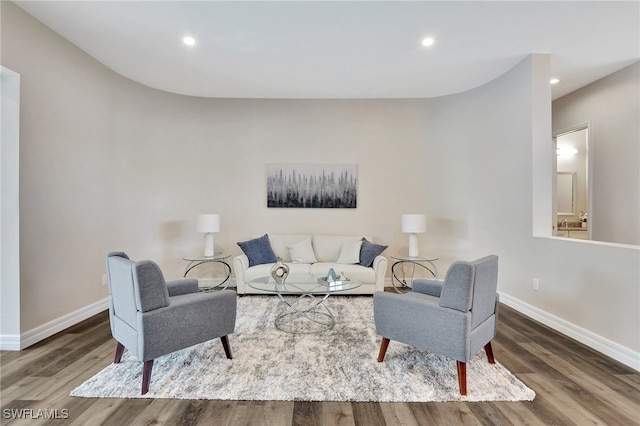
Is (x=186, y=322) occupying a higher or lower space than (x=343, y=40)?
lower

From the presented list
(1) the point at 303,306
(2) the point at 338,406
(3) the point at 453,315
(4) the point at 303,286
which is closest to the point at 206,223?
(1) the point at 303,306

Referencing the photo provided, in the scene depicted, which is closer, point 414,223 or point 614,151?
point 614,151

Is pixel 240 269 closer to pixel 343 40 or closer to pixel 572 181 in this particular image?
pixel 343 40

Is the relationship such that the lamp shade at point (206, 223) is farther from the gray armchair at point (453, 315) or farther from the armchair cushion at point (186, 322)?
the gray armchair at point (453, 315)

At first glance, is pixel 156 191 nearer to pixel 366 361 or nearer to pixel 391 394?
pixel 366 361

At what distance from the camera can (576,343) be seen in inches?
104

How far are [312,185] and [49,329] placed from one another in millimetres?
3591

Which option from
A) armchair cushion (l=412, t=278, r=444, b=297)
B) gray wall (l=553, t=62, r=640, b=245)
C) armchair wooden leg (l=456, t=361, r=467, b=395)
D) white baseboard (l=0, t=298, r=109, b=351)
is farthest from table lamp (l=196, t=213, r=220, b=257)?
gray wall (l=553, t=62, r=640, b=245)

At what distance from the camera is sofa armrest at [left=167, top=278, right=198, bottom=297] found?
2477 mm

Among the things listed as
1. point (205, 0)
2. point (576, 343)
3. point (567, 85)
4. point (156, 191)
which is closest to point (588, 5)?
point (567, 85)

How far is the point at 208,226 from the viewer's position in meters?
4.09

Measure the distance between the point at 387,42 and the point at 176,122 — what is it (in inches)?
135

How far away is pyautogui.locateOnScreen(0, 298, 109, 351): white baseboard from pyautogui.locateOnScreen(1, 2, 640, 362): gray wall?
0.08m

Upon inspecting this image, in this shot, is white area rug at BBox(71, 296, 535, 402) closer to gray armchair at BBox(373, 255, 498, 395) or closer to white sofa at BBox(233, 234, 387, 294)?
gray armchair at BBox(373, 255, 498, 395)
